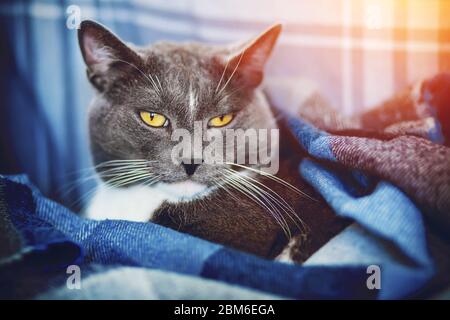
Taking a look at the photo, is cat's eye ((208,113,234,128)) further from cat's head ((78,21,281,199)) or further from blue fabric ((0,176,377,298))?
blue fabric ((0,176,377,298))

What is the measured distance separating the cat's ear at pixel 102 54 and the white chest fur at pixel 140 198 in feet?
0.79

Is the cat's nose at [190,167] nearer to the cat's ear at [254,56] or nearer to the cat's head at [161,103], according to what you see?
the cat's head at [161,103]

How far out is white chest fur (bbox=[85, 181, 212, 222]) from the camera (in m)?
0.80

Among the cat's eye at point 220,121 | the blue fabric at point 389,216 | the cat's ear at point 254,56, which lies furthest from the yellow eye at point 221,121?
the blue fabric at point 389,216

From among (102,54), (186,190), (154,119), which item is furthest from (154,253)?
(102,54)

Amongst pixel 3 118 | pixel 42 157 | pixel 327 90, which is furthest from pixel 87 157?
pixel 327 90

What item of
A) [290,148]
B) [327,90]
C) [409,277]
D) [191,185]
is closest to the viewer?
[409,277]

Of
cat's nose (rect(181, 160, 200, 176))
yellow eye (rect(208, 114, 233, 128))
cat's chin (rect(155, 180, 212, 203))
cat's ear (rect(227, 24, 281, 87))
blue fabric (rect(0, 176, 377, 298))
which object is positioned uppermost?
cat's ear (rect(227, 24, 281, 87))

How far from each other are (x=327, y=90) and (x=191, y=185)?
58 cm

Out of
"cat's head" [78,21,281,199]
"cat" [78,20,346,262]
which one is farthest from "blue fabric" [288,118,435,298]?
"cat's head" [78,21,281,199]

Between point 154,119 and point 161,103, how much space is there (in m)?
0.04

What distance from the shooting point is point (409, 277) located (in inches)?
22.5

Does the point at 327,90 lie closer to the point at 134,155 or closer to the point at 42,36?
the point at 134,155

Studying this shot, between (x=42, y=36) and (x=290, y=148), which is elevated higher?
(x=42, y=36)
